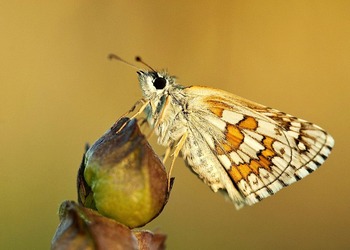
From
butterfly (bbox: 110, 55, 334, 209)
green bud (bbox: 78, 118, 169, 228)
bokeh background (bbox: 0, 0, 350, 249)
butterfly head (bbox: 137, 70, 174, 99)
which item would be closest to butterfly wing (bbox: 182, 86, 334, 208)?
butterfly (bbox: 110, 55, 334, 209)

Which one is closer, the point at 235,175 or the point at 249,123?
the point at 235,175

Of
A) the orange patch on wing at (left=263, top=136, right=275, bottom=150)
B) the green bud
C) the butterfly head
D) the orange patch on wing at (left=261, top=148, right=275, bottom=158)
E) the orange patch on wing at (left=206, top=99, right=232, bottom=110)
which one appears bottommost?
the green bud

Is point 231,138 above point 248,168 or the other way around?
above

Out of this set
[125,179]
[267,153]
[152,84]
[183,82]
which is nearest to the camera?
[125,179]

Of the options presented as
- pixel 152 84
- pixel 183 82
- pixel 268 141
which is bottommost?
pixel 268 141

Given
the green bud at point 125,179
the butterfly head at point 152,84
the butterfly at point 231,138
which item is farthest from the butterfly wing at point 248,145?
the green bud at point 125,179

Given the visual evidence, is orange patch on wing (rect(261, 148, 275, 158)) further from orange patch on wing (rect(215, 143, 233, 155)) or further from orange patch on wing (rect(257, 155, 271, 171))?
orange patch on wing (rect(215, 143, 233, 155))

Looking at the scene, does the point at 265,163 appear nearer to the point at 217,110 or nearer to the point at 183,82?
the point at 217,110

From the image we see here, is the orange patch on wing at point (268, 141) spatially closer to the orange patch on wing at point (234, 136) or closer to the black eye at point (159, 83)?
the orange patch on wing at point (234, 136)

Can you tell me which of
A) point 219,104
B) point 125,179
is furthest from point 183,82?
point 125,179

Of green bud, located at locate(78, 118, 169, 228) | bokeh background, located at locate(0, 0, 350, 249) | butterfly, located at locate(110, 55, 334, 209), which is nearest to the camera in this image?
green bud, located at locate(78, 118, 169, 228)
